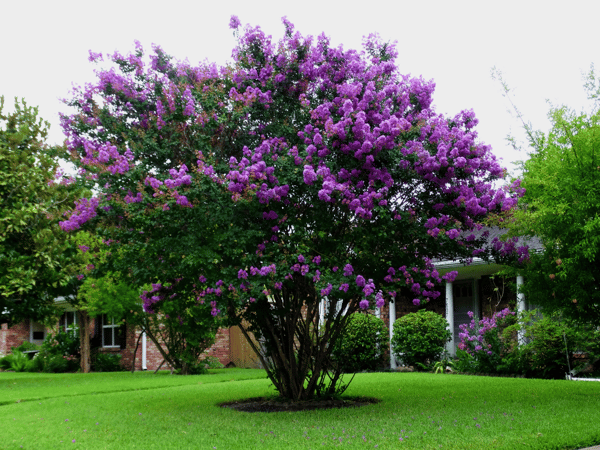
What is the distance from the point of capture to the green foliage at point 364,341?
17406 mm

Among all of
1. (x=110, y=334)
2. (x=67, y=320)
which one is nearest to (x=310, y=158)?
(x=110, y=334)

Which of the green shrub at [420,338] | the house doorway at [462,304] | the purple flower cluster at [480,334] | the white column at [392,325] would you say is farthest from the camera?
the house doorway at [462,304]

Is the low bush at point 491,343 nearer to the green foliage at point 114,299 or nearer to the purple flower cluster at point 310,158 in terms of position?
the purple flower cluster at point 310,158

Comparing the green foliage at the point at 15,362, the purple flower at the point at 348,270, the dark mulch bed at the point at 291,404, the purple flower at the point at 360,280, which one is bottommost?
the green foliage at the point at 15,362

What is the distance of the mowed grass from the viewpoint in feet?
20.1

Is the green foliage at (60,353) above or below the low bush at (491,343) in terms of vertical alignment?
below

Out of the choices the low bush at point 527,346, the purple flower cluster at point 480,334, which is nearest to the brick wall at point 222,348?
the low bush at point 527,346

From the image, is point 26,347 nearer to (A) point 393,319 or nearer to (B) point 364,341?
(B) point 364,341

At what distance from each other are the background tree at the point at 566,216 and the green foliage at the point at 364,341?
8509 millimetres

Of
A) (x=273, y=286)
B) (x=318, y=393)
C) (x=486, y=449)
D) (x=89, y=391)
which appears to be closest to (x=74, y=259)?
(x=89, y=391)

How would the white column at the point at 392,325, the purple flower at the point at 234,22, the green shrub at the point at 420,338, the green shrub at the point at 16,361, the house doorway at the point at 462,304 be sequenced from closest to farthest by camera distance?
the purple flower at the point at 234,22, the green shrub at the point at 420,338, the white column at the point at 392,325, the house doorway at the point at 462,304, the green shrub at the point at 16,361

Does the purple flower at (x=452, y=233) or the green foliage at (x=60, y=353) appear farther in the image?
the green foliage at (x=60, y=353)

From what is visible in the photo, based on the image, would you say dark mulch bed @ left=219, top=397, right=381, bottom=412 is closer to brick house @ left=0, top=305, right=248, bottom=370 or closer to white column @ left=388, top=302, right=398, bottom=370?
white column @ left=388, top=302, right=398, bottom=370

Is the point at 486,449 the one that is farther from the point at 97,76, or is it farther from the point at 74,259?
the point at 74,259
